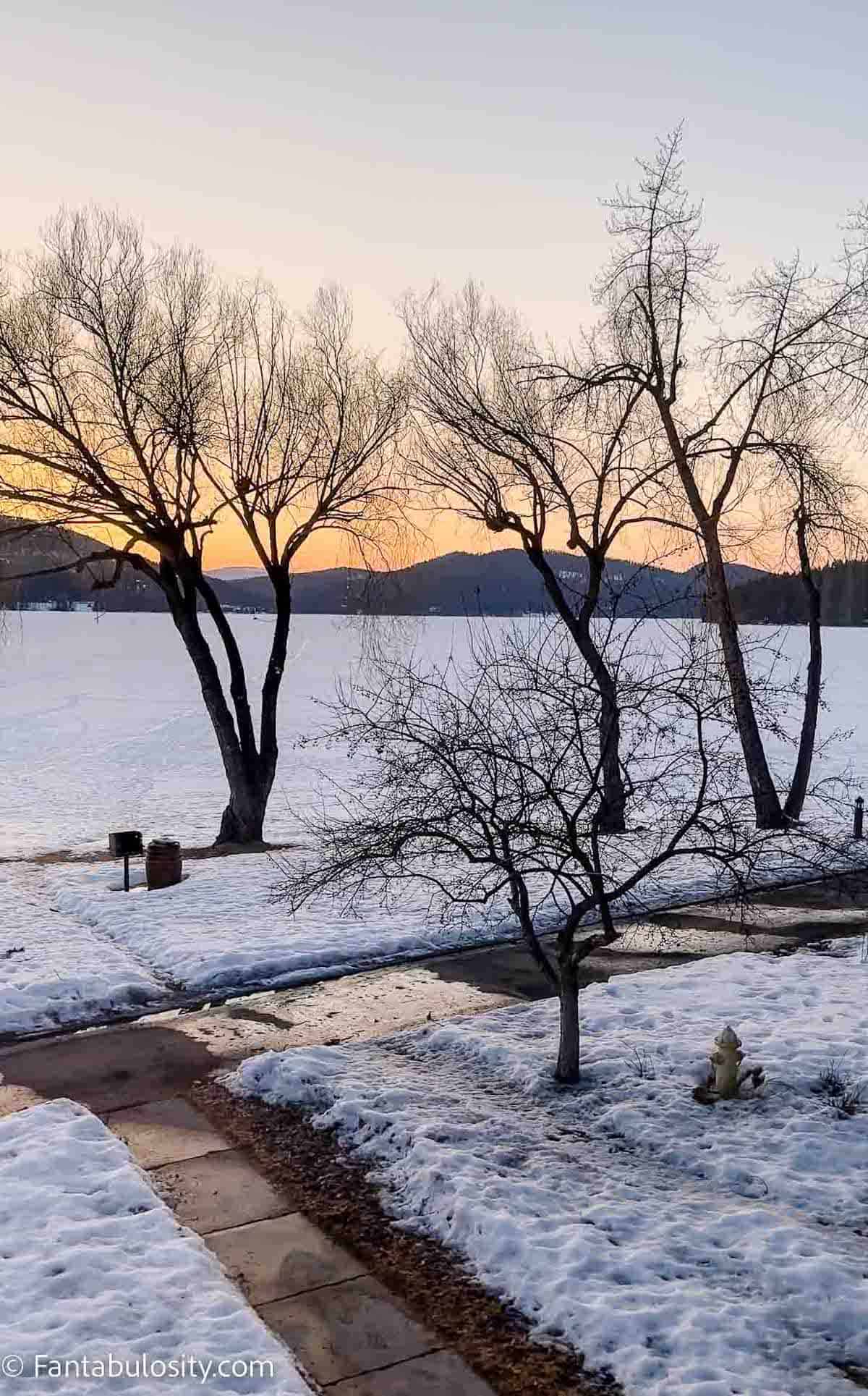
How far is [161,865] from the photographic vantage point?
16391mm

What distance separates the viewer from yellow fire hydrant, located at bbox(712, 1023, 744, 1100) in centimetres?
842

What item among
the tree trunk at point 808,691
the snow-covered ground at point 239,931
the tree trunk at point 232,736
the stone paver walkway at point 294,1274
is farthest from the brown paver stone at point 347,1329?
the tree trunk at point 808,691

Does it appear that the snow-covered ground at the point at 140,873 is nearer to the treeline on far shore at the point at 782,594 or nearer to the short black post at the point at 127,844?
the short black post at the point at 127,844

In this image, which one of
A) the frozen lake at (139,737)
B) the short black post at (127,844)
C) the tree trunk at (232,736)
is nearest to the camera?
the short black post at (127,844)

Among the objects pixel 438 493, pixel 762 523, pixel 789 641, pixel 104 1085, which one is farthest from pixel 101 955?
pixel 789 641

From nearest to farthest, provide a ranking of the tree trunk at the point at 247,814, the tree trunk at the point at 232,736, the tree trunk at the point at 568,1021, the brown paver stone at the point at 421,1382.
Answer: the brown paver stone at the point at 421,1382, the tree trunk at the point at 568,1021, the tree trunk at the point at 232,736, the tree trunk at the point at 247,814

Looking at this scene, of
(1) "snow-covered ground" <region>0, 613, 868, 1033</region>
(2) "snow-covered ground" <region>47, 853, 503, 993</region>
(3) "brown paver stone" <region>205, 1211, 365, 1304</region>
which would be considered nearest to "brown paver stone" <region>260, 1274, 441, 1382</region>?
(3) "brown paver stone" <region>205, 1211, 365, 1304</region>

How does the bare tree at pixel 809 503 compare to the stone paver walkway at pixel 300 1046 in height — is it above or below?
above

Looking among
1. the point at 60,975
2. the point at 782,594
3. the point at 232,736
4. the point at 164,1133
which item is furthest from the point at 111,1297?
the point at 782,594

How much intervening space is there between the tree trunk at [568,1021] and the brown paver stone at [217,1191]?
2708 millimetres

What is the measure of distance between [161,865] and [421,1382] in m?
11.9

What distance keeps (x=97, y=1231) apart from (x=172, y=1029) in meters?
4.13

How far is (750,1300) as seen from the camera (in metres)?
5.78

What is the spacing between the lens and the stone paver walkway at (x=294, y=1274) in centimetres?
532
